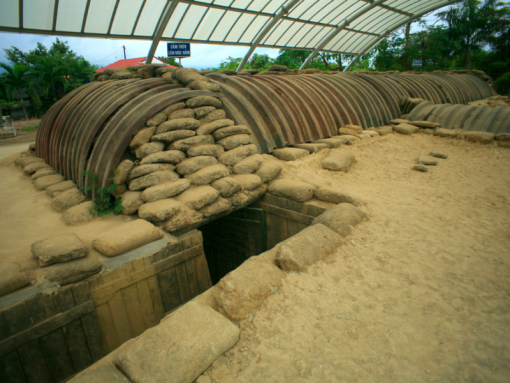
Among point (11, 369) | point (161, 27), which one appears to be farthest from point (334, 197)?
point (161, 27)

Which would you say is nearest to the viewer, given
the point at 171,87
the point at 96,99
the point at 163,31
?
the point at 171,87

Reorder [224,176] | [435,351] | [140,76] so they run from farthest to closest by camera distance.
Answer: [140,76], [224,176], [435,351]

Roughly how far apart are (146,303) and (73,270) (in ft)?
2.90

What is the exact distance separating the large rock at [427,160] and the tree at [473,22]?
20.3m

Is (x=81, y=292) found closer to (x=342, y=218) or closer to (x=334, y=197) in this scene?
(x=342, y=218)

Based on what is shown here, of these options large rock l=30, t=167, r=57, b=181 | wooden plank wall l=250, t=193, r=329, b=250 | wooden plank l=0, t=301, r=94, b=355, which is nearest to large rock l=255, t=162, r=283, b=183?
wooden plank wall l=250, t=193, r=329, b=250

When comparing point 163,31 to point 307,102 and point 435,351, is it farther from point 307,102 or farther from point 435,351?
point 435,351

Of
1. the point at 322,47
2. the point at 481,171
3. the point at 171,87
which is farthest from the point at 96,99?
the point at 322,47

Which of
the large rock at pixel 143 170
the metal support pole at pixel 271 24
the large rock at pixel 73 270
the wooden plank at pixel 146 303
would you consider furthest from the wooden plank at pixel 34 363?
the metal support pole at pixel 271 24

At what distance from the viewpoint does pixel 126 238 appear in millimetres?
3090

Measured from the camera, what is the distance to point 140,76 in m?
6.52

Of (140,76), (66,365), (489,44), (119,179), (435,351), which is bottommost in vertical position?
(66,365)

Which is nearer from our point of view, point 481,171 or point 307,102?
point 481,171

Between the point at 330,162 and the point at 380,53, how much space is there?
795 inches
